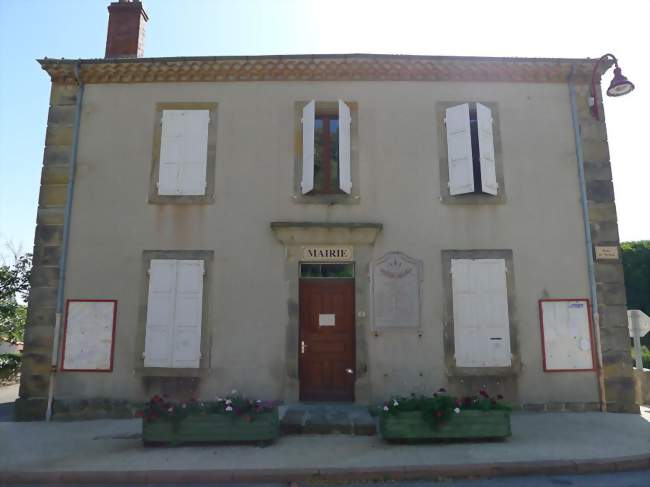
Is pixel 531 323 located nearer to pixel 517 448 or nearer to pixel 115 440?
pixel 517 448

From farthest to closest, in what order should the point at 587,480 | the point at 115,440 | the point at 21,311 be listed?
the point at 21,311
the point at 115,440
the point at 587,480

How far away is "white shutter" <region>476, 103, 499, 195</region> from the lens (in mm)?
7844

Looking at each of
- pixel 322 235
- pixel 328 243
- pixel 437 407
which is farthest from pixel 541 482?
pixel 322 235

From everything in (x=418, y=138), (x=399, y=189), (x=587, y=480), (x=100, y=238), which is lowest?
(x=587, y=480)

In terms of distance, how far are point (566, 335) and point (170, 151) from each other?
7219 millimetres

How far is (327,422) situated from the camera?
6.38 m

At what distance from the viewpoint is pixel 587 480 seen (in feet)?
16.0

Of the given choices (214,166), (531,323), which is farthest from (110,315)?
(531,323)

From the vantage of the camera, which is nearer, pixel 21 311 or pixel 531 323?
pixel 531 323

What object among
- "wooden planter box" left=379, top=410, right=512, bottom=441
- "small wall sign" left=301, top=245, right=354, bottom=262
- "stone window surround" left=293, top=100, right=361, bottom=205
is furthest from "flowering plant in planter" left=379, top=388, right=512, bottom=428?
"stone window surround" left=293, top=100, right=361, bottom=205

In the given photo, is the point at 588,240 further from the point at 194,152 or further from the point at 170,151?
the point at 170,151

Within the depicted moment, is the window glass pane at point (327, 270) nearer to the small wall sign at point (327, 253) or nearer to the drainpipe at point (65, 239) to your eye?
the small wall sign at point (327, 253)

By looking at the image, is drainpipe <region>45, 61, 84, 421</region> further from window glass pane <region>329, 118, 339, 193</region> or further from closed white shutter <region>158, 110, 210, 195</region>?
window glass pane <region>329, 118, 339, 193</region>

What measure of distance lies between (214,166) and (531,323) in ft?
19.1
